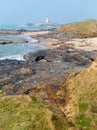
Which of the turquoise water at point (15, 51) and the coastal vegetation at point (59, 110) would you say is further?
the turquoise water at point (15, 51)

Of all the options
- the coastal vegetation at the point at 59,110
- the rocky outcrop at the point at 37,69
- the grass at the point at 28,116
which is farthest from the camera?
the rocky outcrop at the point at 37,69

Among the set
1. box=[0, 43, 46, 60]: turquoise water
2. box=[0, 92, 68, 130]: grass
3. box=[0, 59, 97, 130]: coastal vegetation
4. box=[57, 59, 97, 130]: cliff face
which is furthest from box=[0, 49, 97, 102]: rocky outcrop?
box=[0, 92, 68, 130]: grass

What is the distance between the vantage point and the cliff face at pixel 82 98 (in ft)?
39.7

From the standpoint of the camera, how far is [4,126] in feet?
31.9

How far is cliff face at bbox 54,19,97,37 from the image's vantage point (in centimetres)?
11302

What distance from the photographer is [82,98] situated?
43.7ft

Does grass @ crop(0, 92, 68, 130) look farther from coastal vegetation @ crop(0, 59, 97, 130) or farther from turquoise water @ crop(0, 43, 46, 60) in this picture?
turquoise water @ crop(0, 43, 46, 60)

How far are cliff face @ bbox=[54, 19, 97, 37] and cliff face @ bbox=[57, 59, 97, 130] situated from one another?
96.2m

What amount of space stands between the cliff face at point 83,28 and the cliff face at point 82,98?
96.2m

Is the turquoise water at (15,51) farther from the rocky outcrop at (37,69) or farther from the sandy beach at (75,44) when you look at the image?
the rocky outcrop at (37,69)

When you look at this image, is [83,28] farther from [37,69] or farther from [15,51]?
[37,69]

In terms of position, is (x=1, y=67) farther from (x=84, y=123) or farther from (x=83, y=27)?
(x=83, y=27)

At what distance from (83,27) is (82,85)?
107477 millimetres

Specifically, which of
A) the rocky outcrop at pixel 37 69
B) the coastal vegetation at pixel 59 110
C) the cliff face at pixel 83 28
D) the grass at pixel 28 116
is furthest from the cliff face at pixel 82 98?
the cliff face at pixel 83 28
